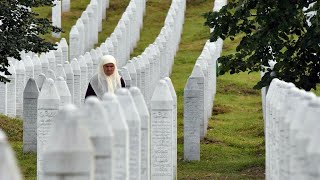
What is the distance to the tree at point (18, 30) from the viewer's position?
64.4 ft

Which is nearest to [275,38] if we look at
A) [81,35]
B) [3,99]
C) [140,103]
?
[140,103]

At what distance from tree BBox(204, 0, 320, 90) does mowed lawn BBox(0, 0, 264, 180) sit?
141 centimetres

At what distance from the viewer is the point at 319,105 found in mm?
8117

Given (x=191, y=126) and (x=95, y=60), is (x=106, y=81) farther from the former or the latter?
(x=95, y=60)

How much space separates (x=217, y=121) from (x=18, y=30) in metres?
5.84

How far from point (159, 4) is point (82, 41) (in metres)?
12.9

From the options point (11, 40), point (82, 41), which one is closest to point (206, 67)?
point (11, 40)

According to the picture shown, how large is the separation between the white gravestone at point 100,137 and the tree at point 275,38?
379 inches

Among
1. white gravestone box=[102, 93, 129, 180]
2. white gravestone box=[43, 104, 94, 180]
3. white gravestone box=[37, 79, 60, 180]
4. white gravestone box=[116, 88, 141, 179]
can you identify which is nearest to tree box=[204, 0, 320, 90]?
white gravestone box=[37, 79, 60, 180]

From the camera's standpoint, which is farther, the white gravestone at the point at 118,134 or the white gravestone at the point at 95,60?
the white gravestone at the point at 95,60

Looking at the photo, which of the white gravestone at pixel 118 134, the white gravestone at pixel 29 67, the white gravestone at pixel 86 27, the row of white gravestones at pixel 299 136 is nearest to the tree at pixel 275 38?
the row of white gravestones at pixel 299 136

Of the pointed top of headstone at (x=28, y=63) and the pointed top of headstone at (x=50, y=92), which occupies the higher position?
the pointed top of headstone at (x=28, y=63)

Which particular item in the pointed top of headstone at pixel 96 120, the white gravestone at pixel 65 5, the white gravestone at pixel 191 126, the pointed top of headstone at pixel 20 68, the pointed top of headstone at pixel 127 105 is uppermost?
the white gravestone at pixel 65 5

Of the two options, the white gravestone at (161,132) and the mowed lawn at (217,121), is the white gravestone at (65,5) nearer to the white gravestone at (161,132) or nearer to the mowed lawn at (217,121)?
the mowed lawn at (217,121)
